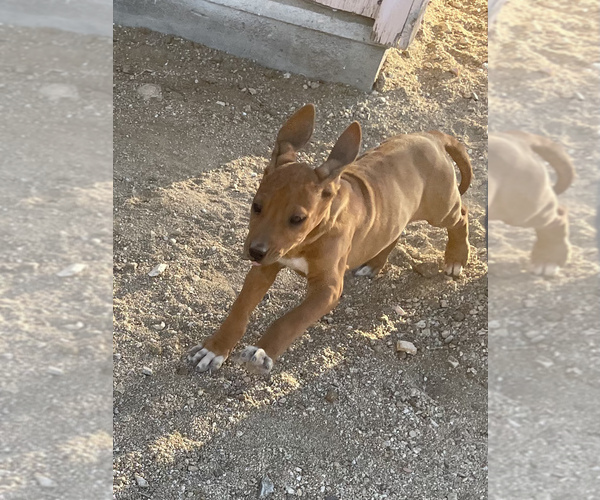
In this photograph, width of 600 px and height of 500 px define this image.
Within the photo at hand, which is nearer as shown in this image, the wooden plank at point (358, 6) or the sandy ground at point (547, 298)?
the sandy ground at point (547, 298)

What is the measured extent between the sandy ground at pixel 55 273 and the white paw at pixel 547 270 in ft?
6.13

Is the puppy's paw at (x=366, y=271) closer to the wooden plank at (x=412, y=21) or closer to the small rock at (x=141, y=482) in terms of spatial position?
the small rock at (x=141, y=482)

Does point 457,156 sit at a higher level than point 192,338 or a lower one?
higher

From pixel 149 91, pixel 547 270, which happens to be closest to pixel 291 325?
pixel 547 270

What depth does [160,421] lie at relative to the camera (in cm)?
317

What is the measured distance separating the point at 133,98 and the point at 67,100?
2.44 ft

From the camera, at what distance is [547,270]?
58.1 inches

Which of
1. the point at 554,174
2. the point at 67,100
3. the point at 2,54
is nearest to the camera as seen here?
the point at 554,174

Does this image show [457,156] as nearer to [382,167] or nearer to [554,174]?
[382,167]

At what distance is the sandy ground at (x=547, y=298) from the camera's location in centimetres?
132

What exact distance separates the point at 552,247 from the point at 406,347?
247 cm

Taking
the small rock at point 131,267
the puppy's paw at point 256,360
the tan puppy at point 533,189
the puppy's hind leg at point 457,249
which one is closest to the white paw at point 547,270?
the tan puppy at point 533,189

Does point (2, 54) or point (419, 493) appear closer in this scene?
point (419, 493)

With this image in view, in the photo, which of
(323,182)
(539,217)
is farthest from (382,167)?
(539,217)
